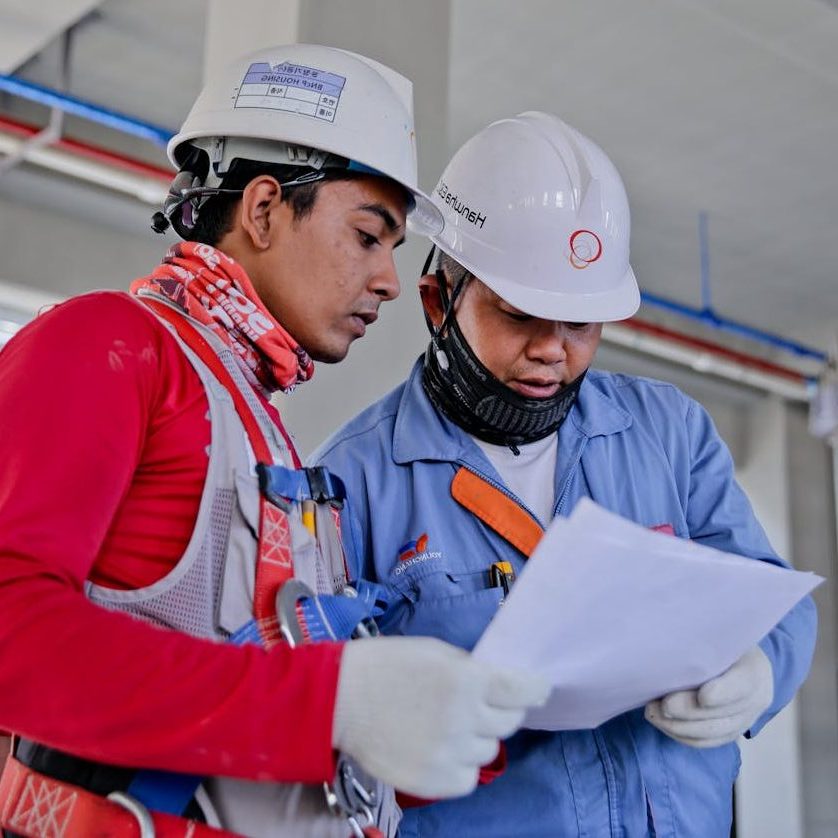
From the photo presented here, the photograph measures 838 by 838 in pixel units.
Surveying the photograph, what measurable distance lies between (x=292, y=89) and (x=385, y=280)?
28cm

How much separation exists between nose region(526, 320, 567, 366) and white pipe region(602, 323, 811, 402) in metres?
5.34

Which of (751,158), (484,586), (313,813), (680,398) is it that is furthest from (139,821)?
(751,158)

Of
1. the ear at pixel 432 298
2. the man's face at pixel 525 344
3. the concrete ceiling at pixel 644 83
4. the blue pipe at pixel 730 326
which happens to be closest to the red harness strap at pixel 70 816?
the man's face at pixel 525 344

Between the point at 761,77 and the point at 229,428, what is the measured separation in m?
4.54

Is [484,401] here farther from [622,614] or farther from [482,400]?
[622,614]

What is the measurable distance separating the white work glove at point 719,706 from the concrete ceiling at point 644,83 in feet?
10.1

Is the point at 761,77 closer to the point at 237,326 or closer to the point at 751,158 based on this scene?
the point at 751,158

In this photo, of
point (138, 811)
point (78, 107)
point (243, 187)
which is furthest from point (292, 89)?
point (78, 107)

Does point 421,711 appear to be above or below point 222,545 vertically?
below

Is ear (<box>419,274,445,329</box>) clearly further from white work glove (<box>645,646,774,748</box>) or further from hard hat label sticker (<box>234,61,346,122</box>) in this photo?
white work glove (<box>645,646,774,748</box>)

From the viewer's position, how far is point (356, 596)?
1.37 meters

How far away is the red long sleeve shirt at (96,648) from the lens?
97 cm

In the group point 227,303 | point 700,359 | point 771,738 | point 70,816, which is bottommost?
point 70,816

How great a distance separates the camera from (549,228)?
1.91 meters
